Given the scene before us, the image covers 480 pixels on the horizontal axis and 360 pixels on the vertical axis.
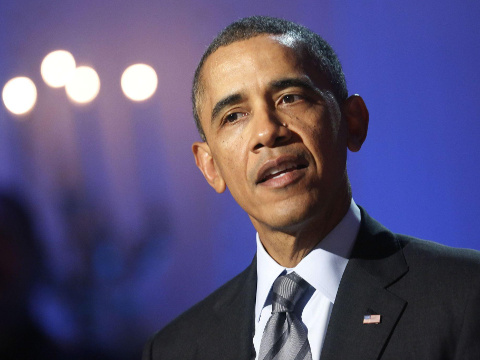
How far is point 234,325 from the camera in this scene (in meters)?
1.96

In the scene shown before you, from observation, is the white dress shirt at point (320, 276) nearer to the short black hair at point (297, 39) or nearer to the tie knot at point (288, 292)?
the tie knot at point (288, 292)

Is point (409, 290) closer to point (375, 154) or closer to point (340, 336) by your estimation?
point (340, 336)

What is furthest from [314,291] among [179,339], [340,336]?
[179,339]

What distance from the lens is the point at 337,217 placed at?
187 centimetres

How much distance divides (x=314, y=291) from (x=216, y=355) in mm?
366

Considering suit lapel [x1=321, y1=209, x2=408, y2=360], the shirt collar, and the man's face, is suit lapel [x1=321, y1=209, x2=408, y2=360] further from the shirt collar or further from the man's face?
the man's face

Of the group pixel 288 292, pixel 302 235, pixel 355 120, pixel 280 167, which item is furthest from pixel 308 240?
pixel 355 120

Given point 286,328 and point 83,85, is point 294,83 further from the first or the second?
point 83,85

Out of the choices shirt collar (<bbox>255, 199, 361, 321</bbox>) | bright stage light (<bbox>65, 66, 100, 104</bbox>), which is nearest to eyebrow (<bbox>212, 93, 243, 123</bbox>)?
shirt collar (<bbox>255, 199, 361, 321</bbox>)

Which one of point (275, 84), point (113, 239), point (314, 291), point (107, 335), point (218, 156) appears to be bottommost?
point (107, 335)

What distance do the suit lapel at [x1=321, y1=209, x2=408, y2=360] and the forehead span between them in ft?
1.63

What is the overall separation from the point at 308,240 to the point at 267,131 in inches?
13.3

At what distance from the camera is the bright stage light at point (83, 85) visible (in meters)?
2.58

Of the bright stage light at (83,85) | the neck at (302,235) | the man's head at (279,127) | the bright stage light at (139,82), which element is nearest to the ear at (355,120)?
the man's head at (279,127)
